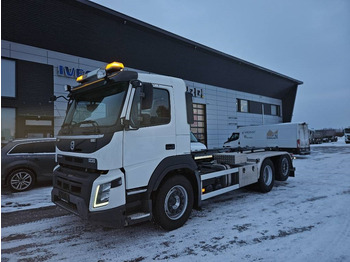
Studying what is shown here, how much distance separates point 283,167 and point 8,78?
1399 centimetres

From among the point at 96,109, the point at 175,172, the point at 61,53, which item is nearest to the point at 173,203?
the point at 175,172

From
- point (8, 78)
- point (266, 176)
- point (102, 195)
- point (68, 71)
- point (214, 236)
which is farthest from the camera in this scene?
point (68, 71)

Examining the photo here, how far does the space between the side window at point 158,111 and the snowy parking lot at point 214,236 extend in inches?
84.1

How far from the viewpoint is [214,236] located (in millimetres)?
4027

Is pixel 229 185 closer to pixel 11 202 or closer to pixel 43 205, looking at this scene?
pixel 43 205

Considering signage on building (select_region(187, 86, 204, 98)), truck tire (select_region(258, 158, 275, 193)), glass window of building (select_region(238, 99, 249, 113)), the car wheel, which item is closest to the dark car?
the car wheel

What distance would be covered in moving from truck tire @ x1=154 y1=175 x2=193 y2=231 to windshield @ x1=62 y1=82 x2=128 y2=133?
161 cm

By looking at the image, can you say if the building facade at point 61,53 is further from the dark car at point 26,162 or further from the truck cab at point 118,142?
the truck cab at point 118,142

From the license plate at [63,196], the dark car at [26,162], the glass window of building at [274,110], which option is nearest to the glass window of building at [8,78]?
the dark car at [26,162]

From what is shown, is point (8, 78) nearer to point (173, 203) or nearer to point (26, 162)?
point (26, 162)

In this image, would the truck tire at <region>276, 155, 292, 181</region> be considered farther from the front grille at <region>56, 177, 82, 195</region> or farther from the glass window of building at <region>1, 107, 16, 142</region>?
the glass window of building at <region>1, 107, 16, 142</region>

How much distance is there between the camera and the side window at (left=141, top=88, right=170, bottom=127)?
4.01 meters

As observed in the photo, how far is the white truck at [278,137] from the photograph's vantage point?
17.2 m

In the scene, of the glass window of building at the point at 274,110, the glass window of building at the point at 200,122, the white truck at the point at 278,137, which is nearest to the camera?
the white truck at the point at 278,137
